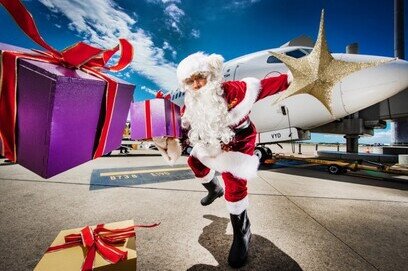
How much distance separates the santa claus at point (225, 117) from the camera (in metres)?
1.96

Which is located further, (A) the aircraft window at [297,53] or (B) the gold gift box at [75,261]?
(A) the aircraft window at [297,53]

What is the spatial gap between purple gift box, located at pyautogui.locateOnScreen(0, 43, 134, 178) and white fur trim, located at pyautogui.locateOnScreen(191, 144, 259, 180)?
149 cm

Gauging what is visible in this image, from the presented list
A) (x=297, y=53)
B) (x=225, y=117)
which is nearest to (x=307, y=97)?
(x=297, y=53)

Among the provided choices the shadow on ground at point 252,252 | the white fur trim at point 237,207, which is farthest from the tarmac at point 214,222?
the white fur trim at point 237,207

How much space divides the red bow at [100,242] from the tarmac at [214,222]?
41cm

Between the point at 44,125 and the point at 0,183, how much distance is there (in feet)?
17.8

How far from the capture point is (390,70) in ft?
15.0

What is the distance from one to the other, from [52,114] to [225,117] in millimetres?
1493

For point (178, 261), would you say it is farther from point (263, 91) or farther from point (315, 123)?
point (315, 123)

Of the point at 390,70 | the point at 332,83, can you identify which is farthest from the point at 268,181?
the point at 332,83

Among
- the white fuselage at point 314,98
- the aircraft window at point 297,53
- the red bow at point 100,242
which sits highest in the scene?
the aircraft window at point 297,53

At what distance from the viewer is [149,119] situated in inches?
47.7

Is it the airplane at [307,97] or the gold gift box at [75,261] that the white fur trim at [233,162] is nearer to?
the gold gift box at [75,261]

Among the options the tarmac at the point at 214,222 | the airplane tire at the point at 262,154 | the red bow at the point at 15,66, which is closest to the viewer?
the red bow at the point at 15,66
